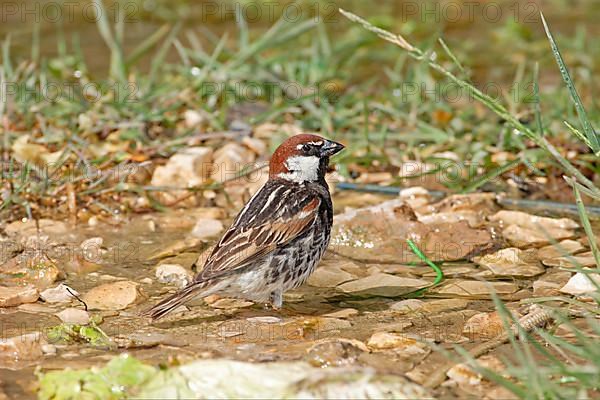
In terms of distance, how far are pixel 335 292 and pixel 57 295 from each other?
1255 millimetres

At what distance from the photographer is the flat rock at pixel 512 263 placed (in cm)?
503

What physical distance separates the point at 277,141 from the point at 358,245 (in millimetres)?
1306

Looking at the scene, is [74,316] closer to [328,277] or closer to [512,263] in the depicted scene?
[328,277]

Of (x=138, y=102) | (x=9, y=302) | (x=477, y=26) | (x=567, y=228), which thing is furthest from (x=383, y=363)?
(x=477, y=26)

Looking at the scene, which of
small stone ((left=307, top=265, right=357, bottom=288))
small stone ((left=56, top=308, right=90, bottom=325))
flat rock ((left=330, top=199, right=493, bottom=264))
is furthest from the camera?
flat rock ((left=330, top=199, right=493, bottom=264))

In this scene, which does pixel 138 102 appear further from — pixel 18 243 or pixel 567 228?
pixel 567 228

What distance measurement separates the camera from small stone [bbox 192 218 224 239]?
5613mm

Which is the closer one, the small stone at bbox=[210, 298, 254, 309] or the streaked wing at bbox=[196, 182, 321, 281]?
the streaked wing at bbox=[196, 182, 321, 281]

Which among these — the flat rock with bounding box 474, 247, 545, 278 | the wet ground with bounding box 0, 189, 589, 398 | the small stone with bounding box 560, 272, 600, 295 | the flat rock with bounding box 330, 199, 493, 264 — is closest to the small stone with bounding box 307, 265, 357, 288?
the wet ground with bounding box 0, 189, 589, 398

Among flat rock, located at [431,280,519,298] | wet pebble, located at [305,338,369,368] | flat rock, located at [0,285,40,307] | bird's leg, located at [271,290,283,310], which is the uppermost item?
wet pebble, located at [305,338,369,368]

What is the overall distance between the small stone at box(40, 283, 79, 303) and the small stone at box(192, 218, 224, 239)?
3.45 feet

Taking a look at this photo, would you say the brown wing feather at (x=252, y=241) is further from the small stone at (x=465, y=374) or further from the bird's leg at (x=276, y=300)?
the small stone at (x=465, y=374)

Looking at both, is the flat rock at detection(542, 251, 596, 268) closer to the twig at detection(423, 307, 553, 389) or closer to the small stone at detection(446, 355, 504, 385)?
the twig at detection(423, 307, 553, 389)

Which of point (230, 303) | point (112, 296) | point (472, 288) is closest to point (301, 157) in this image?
point (230, 303)
